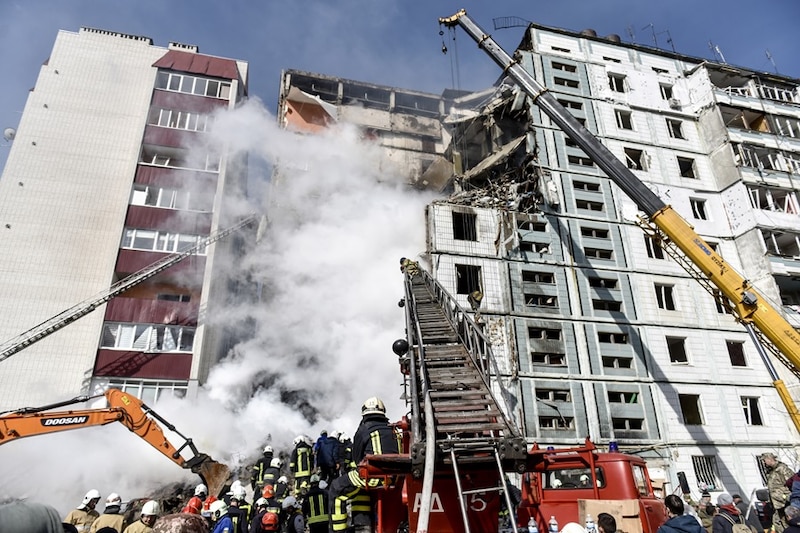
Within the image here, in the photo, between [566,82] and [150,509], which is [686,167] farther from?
[150,509]

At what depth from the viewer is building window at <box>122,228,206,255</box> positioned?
25.5m

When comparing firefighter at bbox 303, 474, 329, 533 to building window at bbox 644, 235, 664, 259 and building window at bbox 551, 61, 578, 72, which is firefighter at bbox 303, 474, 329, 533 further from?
building window at bbox 551, 61, 578, 72

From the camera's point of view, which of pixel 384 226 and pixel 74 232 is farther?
pixel 384 226

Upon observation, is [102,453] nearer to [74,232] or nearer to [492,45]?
[74,232]

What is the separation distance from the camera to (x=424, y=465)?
5.65 metres

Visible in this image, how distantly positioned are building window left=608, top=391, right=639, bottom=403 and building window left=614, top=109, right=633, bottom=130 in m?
16.8

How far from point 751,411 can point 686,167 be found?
50.3 ft

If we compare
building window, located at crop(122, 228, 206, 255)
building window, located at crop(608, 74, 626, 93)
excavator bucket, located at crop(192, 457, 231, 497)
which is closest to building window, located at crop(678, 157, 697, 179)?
building window, located at crop(608, 74, 626, 93)

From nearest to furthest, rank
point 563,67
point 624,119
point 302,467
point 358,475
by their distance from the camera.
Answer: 1. point 358,475
2. point 302,467
3. point 624,119
4. point 563,67

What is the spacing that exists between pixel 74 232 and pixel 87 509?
20038mm

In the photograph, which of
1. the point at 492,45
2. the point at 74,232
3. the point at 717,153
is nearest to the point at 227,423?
the point at 74,232

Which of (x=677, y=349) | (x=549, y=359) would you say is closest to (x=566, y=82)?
(x=677, y=349)

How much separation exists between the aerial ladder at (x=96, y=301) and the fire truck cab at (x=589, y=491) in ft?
66.7

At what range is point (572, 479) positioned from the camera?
9.48 m
